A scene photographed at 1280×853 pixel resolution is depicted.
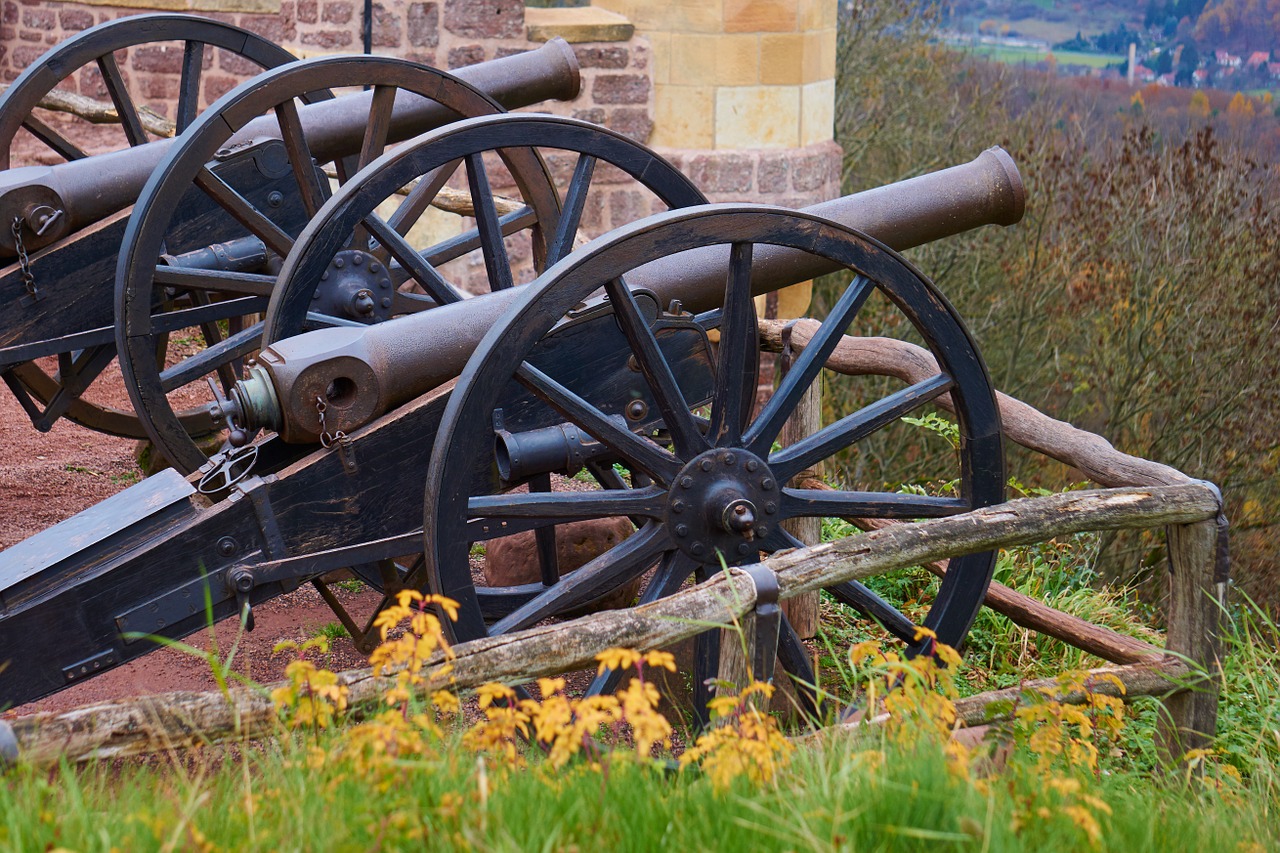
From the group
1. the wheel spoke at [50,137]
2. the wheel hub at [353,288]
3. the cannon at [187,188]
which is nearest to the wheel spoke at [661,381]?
the wheel hub at [353,288]

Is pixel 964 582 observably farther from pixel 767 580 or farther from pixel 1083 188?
pixel 1083 188

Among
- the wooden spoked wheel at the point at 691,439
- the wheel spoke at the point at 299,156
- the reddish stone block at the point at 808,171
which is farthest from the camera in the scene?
the reddish stone block at the point at 808,171

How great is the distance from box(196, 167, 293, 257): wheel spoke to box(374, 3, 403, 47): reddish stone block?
4267 millimetres

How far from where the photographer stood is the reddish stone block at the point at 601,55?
8.72 meters

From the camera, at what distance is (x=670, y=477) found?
3.01m

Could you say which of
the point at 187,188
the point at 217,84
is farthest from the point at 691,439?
the point at 217,84

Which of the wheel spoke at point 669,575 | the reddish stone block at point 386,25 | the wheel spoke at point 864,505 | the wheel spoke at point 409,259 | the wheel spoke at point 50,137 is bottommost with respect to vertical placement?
the wheel spoke at point 669,575

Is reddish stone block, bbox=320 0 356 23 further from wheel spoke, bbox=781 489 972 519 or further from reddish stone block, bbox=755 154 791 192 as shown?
wheel spoke, bbox=781 489 972 519

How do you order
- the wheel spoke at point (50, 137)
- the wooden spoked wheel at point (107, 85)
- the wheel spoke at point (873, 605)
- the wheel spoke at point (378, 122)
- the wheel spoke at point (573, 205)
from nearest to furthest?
1. the wheel spoke at point (873, 605)
2. the wheel spoke at point (573, 205)
3. the wheel spoke at point (378, 122)
4. the wooden spoked wheel at point (107, 85)
5. the wheel spoke at point (50, 137)

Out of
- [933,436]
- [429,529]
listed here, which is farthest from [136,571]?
[933,436]

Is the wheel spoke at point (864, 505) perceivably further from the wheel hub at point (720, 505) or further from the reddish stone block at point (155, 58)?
the reddish stone block at point (155, 58)

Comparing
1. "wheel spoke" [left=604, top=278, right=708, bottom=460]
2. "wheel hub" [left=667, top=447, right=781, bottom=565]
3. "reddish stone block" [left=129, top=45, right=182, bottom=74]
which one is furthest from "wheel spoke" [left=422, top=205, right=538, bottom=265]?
"reddish stone block" [left=129, top=45, right=182, bottom=74]

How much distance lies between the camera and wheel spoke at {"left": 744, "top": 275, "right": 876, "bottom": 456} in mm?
3094

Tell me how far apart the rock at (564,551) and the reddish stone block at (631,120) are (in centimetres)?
487
